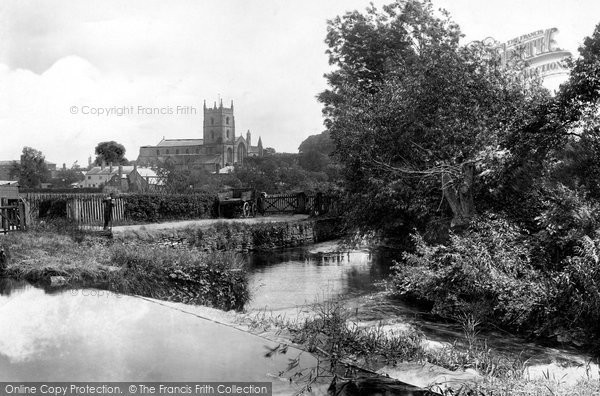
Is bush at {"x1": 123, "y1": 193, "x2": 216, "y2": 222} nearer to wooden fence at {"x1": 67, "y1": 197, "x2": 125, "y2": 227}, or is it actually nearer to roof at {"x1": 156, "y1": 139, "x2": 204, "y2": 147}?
wooden fence at {"x1": 67, "y1": 197, "x2": 125, "y2": 227}

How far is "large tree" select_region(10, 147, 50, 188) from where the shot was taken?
284 feet

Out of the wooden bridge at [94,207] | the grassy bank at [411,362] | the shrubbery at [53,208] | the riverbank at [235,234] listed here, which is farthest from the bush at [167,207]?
the grassy bank at [411,362]

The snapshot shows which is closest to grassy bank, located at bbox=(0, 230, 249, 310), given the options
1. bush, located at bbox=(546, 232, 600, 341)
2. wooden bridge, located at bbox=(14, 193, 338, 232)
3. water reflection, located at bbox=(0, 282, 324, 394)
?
water reflection, located at bbox=(0, 282, 324, 394)

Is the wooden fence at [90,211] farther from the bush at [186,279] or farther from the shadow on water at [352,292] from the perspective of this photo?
the bush at [186,279]

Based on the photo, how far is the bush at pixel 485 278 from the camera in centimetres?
907

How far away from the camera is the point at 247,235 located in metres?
24.0

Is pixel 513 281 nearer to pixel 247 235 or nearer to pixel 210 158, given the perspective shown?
pixel 247 235

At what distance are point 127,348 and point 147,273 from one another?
5.67 meters

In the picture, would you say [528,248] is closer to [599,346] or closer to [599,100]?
[599,346]

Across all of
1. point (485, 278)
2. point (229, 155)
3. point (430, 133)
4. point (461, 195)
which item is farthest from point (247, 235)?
point (229, 155)

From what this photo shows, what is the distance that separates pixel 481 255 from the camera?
995cm

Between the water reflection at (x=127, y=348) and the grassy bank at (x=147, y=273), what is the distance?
2.30 meters

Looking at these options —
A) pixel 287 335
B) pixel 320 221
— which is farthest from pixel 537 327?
pixel 320 221

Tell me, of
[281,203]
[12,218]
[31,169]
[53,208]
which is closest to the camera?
[12,218]
